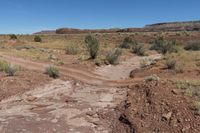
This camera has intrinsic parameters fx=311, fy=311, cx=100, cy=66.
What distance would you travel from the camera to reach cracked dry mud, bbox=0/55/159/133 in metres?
9.91

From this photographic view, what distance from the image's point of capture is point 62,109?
11.7 metres

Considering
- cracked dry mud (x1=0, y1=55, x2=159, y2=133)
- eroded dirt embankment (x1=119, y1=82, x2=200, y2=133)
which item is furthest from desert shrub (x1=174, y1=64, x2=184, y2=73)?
eroded dirt embankment (x1=119, y1=82, x2=200, y2=133)

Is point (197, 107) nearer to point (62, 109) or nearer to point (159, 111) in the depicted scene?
point (159, 111)

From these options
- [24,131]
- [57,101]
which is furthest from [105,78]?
[24,131]

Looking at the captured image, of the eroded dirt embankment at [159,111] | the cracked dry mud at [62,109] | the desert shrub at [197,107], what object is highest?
A: the desert shrub at [197,107]

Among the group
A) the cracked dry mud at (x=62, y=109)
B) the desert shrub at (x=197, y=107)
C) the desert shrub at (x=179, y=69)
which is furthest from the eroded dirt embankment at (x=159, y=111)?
the desert shrub at (x=179, y=69)

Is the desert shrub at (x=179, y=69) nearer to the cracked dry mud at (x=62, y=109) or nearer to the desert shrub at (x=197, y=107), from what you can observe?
the cracked dry mud at (x=62, y=109)

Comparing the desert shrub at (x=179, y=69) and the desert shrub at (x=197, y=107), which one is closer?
the desert shrub at (x=197, y=107)

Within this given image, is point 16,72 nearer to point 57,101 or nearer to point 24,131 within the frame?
point 57,101

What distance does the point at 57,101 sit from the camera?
12914mm

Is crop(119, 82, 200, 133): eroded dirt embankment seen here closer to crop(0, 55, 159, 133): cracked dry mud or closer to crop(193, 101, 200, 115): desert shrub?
crop(193, 101, 200, 115): desert shrub

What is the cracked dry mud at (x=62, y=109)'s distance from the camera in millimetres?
9906

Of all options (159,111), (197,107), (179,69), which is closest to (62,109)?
(159,111)

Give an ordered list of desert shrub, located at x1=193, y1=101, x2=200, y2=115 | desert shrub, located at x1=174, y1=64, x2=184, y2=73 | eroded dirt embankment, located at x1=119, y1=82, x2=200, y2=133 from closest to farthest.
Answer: eroded dirt embankment, located at x1=119, y1=82, x2=200, y2=133 → desert shrub, located at x1=193, y1=101, x2=200, y2=115 → desert shrub, located at x1=174, y1=64, x2=184, y2=73
